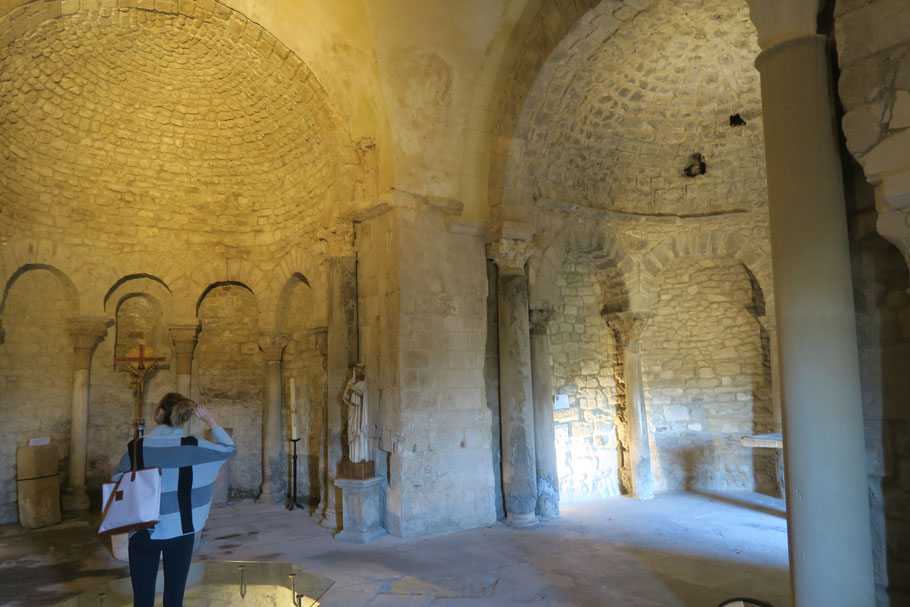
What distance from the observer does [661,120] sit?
857cm

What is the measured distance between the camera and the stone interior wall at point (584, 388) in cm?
903

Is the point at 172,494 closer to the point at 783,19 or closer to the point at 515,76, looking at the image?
the point at 783,19

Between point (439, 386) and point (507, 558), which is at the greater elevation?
point (439, 386)

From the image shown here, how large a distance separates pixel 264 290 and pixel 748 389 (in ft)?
26.5

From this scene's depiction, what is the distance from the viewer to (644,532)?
6879 mm

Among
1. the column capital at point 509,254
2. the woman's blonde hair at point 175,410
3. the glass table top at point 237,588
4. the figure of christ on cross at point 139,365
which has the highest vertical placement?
the column capital at point 509,254

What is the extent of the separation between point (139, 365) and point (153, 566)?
6153 millimetres

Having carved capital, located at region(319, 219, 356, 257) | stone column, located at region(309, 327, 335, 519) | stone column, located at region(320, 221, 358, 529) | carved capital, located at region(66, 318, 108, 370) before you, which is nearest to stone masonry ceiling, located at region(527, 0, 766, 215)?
carved capital, located at region(319, 219, 356, 257)

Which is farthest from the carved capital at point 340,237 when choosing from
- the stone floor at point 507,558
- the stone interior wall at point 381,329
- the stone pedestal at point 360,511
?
the stone floor at point 507,558

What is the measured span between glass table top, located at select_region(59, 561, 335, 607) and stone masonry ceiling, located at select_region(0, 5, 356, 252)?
4.87 meters

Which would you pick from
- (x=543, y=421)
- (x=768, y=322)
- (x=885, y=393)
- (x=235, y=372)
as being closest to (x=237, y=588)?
(x=543, y=421)

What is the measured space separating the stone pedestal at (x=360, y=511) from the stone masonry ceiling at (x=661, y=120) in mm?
4479

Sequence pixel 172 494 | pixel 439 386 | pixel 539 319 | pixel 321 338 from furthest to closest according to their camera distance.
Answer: pixel 321 338
pixel 539 319
pixel 439 386
pixel 172 494

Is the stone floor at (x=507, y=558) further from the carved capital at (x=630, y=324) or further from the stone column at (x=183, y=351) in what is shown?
the carved capital at (x=630, y=324)
